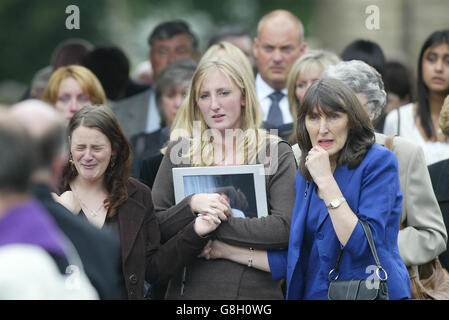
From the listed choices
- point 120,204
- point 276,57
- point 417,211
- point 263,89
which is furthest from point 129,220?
point 276,57

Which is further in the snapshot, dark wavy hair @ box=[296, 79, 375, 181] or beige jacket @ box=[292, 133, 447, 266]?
beige jacket @ box=[292, 133, 447, 266]

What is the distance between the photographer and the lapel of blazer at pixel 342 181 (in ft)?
17.9

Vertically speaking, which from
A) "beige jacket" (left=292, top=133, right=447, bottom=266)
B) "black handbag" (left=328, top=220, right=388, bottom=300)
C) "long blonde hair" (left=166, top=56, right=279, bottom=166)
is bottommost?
"black handbag" (left=328, top=220, right=388, bottom=300)

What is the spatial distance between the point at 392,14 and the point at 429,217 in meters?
16.3

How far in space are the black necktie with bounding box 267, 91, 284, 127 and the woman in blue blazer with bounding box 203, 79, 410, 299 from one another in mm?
2246

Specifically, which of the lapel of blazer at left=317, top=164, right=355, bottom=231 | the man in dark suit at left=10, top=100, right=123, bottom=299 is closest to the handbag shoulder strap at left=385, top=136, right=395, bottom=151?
the lapel of blazer at left=317, top=164, right=355, bottom=231

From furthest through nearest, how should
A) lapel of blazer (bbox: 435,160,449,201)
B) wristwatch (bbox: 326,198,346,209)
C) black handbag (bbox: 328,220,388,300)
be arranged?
lapel of blazer (bbox: 435,160,449,201), wristwatch (bbox: 326,198,346,209), black handbag (bbox: 328,220,388,300)

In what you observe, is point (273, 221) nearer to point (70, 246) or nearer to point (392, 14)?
point (70, 246)

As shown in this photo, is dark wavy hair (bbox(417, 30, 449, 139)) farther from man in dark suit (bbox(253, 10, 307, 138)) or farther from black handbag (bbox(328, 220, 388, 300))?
black handbag (bbox(328, 220, 388, 300))

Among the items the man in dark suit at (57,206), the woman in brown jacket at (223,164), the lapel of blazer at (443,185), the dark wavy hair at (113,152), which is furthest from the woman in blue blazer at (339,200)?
the man in dark suit at (57,206)

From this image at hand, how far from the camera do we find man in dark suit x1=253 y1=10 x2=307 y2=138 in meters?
8.38

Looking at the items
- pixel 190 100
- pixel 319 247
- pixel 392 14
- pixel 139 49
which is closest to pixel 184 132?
pixel 190 100

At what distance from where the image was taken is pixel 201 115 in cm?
633

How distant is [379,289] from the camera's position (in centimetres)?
517
